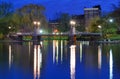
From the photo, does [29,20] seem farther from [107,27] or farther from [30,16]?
[107,27]

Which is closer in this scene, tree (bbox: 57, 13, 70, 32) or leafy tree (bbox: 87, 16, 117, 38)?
leafy tree (bbox: 87, 16, 117, 38)

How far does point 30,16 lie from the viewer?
139 meters

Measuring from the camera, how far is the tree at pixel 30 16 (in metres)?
136

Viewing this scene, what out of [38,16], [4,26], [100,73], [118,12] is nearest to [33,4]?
[38,16]

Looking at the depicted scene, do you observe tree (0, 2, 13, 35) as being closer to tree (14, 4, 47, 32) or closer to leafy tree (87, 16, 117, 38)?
tree (14, 4, 47, 32)

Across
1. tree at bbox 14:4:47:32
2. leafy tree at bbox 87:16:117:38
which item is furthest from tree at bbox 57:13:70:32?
tree at bbox 14:4:47:32

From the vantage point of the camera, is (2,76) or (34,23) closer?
(2,76)

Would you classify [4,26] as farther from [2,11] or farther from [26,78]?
[26,78]

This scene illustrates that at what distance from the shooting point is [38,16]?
5394 inches

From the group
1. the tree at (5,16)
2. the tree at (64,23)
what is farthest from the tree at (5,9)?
the tree at (64,23)

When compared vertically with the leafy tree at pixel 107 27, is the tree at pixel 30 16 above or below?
above

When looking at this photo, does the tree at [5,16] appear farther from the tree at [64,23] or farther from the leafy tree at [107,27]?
the tree at [64,23]

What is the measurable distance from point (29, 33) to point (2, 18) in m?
9.82

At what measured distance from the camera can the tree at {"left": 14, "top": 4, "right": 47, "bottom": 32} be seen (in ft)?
447
